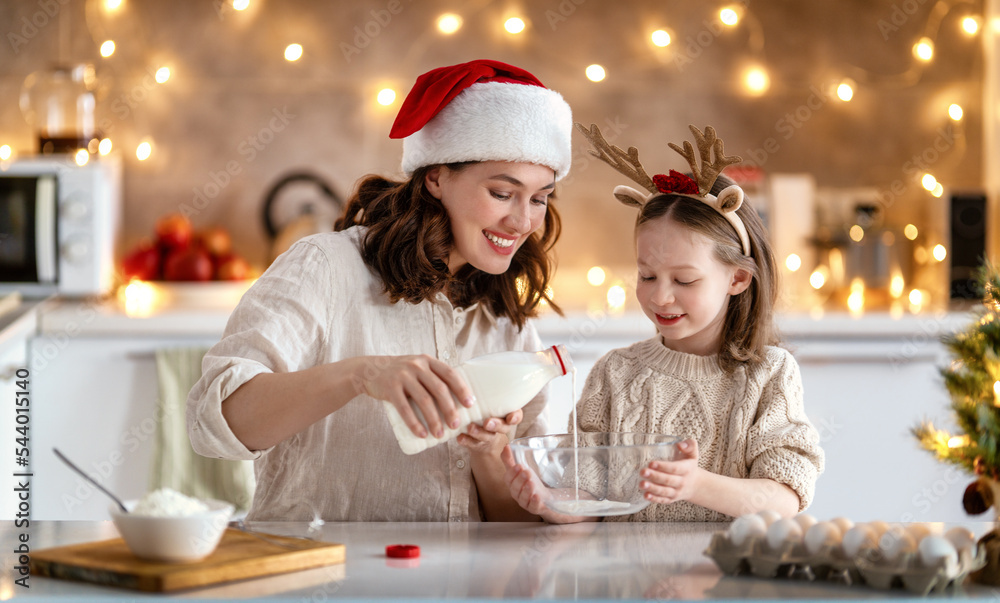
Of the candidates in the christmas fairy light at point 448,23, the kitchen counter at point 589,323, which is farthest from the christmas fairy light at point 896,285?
the christmas fairy light at point 448,23

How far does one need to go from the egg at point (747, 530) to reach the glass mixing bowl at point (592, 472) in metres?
0.15

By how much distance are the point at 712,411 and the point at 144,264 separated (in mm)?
1927

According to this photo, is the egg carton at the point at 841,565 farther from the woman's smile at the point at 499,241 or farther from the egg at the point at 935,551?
the woman's smile at the point at 499,241

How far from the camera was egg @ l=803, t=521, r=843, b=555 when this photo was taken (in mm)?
845

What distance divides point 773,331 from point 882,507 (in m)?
1.17

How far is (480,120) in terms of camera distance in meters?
1.39

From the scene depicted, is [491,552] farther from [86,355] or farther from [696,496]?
[86,355]

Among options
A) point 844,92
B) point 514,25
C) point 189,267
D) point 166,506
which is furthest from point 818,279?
point 166,506

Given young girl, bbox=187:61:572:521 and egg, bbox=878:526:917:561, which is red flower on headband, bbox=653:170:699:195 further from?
egg, bbox=878:526:917:561

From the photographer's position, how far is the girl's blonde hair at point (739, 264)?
52.1 inches

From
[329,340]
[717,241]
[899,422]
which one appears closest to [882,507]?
[899,422]

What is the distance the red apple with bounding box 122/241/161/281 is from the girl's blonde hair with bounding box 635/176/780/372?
178 centimetres

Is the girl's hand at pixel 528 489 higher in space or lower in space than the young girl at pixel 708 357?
lower

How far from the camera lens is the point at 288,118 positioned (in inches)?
115
